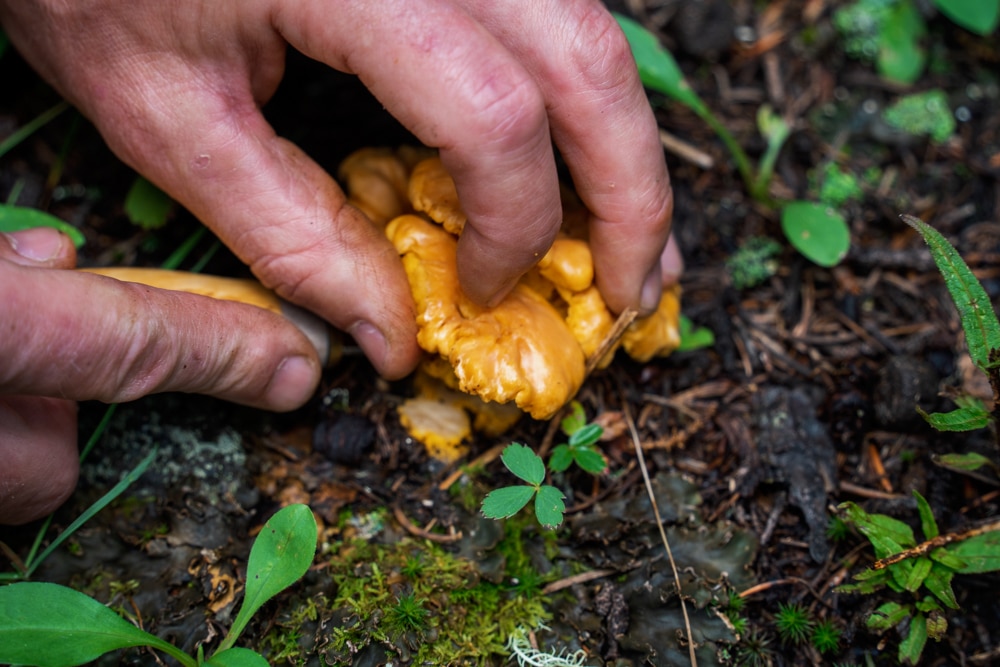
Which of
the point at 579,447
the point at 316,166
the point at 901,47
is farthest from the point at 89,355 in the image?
the point at 901,47

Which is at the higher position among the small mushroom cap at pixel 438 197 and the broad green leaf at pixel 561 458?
the small mushroom cap at pixel 438 197

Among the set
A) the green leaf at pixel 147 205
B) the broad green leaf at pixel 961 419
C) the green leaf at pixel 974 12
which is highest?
the green leaf at pixel 147 205

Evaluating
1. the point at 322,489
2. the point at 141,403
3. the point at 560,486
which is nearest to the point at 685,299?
the point at 560,486

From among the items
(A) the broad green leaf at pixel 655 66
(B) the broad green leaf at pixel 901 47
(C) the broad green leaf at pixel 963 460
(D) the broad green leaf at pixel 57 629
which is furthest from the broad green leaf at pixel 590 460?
(B) the broad green leaf at pixel 901 47

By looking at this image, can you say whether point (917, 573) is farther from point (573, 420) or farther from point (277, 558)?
point (277, 558)

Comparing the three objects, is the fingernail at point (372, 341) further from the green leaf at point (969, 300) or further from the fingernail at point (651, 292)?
the green leaf at point (969, 300)

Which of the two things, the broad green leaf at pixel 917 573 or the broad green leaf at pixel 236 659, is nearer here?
the broad green leaf at pixel 236 659
